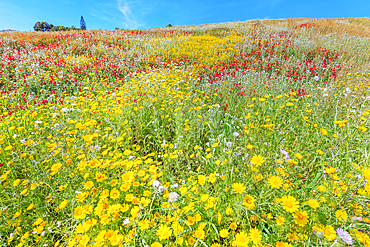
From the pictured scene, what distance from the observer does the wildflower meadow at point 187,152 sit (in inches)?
58.2

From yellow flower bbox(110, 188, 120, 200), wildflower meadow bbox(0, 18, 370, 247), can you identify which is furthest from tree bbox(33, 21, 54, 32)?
yellow flower bbox(110, 188, 120, 200)

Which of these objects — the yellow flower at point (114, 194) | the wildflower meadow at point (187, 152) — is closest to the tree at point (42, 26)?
the wildflower meadow at point (187, 152)

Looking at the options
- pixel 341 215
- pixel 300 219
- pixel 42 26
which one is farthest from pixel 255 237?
pixel 42 26

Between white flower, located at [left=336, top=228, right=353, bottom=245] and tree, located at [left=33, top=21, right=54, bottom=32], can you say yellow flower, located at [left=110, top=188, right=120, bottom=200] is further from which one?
tree, located at [left=33, top=21, right=54, bottom=32]

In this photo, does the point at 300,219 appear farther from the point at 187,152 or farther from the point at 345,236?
the point at 187,152

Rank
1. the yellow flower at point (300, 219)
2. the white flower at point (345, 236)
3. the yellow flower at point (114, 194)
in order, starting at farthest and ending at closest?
the yellow flower at point (114, 194), the yellow flower at point (300, 219), the white flower at point (345, 236)

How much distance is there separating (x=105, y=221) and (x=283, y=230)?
4.89ft

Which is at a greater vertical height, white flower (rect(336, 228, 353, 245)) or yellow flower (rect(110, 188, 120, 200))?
white flower (rect(336, 228, 353, 245))

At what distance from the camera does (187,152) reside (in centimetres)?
291

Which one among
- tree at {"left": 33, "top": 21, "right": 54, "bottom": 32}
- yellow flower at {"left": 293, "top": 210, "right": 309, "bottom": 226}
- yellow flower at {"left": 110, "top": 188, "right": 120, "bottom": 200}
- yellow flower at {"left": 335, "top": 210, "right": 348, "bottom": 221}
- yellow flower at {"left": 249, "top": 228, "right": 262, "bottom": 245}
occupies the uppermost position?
tree at {"left": 33, "top": 21, "right": 54, "bottom": 32}

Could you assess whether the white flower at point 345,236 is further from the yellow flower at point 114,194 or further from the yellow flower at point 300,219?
the yellow flower at point 114,194

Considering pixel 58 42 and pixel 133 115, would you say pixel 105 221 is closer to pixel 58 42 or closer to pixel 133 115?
pixel 133 115

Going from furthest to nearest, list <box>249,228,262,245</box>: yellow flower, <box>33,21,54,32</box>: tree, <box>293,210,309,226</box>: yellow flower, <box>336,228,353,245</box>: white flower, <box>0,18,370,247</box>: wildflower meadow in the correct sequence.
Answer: <box>33,21,54,32</box>: tree → <box>0,18,370,247</box>: wildflower meadow → <box>249,228,262,245</box>: yellow flower → <box>293,210,309,226</box>: yellow flower → <box>336,228,353,245</box>: white flower

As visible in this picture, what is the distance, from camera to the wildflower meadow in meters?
1.48
